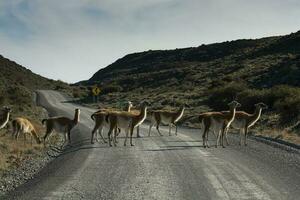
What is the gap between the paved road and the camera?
11.6 metres

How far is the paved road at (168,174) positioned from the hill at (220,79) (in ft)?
42.5

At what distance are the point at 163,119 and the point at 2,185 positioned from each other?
1618 cm

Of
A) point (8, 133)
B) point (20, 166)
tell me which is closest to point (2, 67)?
point (8, 133)

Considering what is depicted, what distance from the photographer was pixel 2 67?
142500 millimetres

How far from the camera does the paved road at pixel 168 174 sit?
1164 centimetres

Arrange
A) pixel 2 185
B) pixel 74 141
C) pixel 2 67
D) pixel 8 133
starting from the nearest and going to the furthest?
pixel 2 185 → pixel 74 141 → pixel 8 133 → pixel 2 67

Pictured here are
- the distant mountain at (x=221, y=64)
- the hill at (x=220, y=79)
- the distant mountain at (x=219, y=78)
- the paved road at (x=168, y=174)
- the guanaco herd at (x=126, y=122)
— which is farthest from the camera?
the distant mountain at (x=221, y=64)

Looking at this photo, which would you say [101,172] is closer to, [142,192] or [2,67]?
[142,192]

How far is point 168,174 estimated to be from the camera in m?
14.2

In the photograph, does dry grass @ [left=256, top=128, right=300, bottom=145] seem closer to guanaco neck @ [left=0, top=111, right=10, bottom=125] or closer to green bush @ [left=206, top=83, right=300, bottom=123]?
green bush @ [left=206, top=83, right=300, bottom=123]

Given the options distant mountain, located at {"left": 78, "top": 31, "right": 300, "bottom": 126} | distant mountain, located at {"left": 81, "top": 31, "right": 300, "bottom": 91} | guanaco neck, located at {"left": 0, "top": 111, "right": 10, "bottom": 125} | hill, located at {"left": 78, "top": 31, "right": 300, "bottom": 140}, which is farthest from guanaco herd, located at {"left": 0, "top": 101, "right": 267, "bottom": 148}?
distant mountain, located at {"left": 81, "top": 31, "right": 300, "bottom": 91}

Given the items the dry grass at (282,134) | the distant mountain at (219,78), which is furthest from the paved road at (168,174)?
the distant mountain at (219,78)

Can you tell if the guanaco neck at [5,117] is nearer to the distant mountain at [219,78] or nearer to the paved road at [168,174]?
the paved road at [168,174]

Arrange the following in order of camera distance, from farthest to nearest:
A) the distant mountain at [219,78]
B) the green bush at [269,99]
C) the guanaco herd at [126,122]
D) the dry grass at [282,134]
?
the distant mountain at [219,78] < the green bush at [269,99] < the dry grass at [282,134] < the guanaco herd at [126,122]
